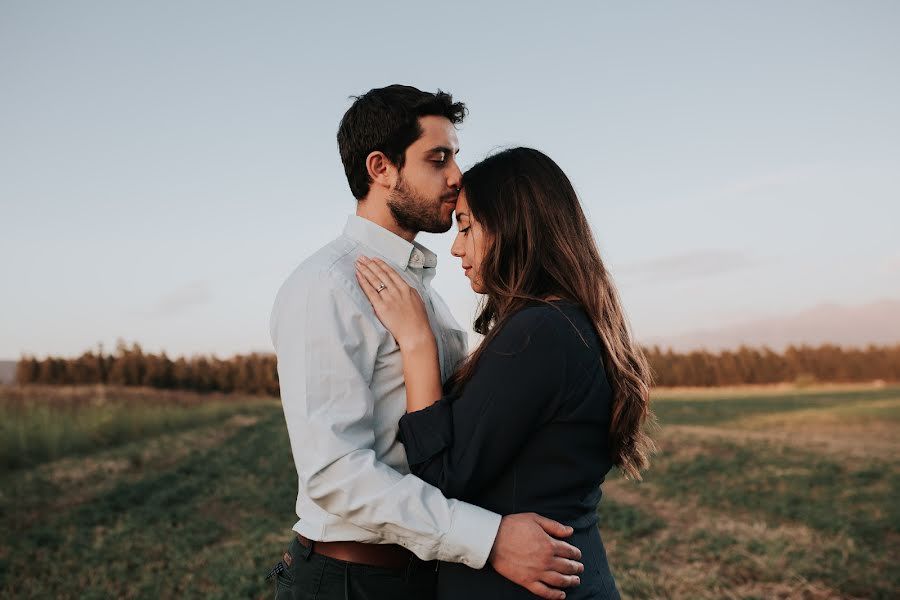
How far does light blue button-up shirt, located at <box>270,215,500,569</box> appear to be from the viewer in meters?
2.10

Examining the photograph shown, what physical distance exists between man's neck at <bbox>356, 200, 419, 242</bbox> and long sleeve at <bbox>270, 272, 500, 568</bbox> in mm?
476

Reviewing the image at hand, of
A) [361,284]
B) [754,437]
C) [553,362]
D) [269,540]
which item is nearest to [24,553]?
[269,540]

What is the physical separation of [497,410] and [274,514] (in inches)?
348

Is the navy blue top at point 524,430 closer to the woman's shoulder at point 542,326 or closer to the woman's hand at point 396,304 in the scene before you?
the woman's shoulder at point 542,326

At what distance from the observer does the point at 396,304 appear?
2.45 meters

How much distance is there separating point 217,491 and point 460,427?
413 inches

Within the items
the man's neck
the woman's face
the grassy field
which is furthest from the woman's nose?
the grassy field

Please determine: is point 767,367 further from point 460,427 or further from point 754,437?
point 460,427

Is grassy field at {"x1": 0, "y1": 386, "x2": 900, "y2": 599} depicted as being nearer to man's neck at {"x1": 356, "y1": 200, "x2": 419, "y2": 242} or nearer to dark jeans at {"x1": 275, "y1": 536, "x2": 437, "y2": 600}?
dark jeans at {"x1": 275, "y1": 536, "x2": 437, "y2": 600}

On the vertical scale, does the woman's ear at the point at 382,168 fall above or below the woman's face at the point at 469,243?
above

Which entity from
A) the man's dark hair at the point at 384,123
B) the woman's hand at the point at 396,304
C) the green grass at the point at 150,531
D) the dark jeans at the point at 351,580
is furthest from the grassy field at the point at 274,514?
the man's dark hair at the point at 384,123

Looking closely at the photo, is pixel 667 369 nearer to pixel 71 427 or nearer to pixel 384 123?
pixel 71 427

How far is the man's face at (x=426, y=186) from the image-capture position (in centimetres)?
278

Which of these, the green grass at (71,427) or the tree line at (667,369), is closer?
the green grass at (71,427)
